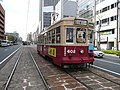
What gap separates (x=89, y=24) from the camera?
508 inches

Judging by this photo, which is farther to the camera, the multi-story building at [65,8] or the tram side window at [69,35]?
the multi-story building at [65,8]

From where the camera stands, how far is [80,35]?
12.5 m

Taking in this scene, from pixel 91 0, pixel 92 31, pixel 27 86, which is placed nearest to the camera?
pixel 27 86

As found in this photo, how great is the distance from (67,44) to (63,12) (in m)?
81.9

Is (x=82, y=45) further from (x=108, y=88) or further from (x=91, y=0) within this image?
(x=91, y=0)

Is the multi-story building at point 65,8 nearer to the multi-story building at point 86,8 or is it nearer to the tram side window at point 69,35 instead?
the multi-story building at point 86,8

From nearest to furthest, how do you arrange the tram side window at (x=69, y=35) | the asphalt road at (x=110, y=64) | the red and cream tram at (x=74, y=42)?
1. the red and cream tram at (x=74, y=42)
2. the tram side window at (x=69, y=35)
3. the asphalt road at (x=110, y=64)

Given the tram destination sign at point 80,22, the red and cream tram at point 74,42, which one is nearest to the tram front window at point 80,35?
the red and cream tram at point 74,42

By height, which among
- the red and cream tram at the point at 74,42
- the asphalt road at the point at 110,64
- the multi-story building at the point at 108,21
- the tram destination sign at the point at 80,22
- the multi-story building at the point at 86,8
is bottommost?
the asphalt road at the point at 110,64

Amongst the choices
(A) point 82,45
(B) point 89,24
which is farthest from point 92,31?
(A) point 82,45

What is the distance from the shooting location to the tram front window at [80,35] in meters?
12.4

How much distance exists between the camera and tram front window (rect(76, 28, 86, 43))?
1241cm

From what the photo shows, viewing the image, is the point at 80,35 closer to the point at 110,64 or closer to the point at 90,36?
the point at 90,36

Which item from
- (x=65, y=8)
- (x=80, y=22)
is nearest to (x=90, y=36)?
(x=80, y=22)
